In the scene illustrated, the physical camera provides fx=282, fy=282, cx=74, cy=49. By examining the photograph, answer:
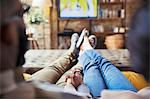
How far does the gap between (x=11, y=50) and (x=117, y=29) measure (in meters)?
4.35

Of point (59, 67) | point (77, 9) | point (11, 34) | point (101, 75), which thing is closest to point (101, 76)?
point (101, 75)

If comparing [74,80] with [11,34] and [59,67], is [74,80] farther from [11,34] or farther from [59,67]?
[11,34]

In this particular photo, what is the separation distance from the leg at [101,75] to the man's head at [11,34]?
629 mm

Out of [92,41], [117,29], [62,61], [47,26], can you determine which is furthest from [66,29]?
[62,61]

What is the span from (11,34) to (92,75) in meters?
0.95

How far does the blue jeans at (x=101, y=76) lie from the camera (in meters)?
1.00

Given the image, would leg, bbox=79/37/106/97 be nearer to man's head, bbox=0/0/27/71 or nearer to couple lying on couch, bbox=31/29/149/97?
couple lying on couch, bbox=31/29/149/97

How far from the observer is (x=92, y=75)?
47.6 inches

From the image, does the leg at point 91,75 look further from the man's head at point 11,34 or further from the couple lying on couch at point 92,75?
the man's head at point 11,34

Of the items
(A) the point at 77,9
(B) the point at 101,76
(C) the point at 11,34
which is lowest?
(B) the point at 101,76

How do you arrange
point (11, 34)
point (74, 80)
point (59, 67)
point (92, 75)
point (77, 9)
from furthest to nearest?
1. point (77, 9)
2. point (59, 67)
3. point (92, 75)
4. point (74, 80)
5. point (11, 34)

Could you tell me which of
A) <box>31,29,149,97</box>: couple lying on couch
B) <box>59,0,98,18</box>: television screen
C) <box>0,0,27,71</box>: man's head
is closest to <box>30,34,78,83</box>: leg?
<box>31,29,149,97</box>: couple lying on couch

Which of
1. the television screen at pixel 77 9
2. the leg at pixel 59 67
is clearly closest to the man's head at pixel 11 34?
the leg at pixel 59 67

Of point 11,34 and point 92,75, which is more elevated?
point 11,34
